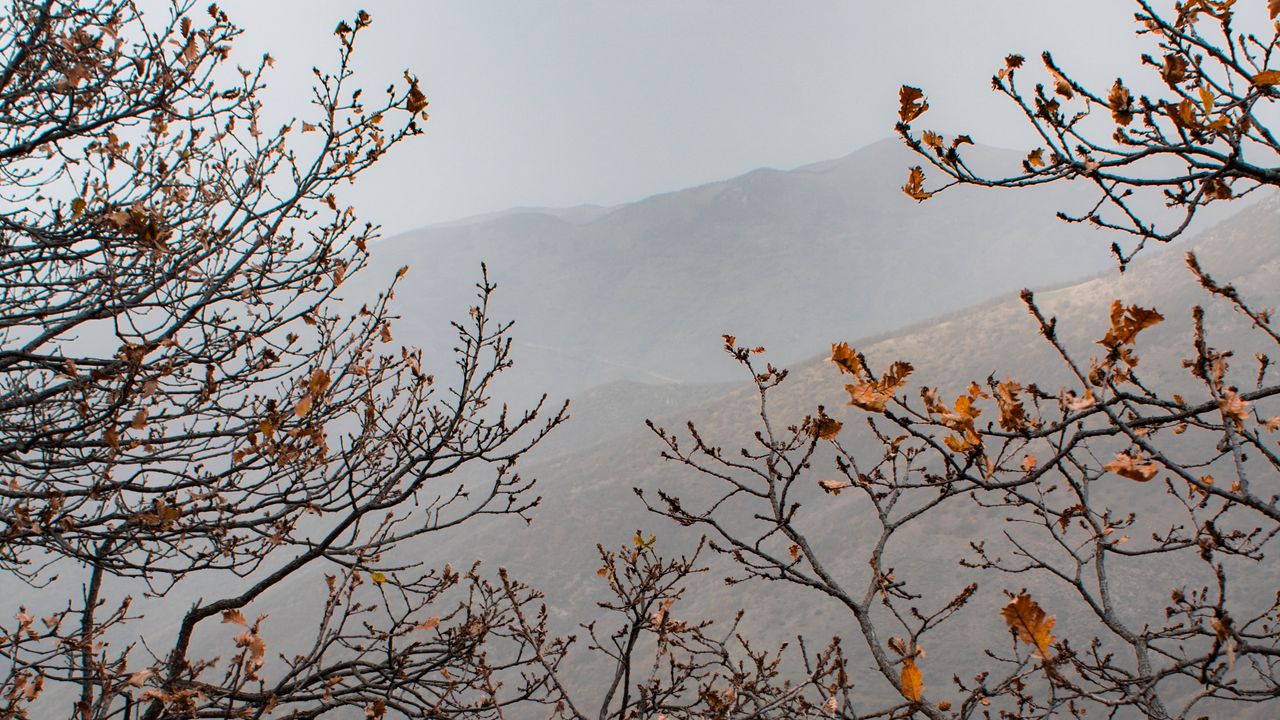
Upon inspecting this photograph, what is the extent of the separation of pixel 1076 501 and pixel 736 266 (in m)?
103

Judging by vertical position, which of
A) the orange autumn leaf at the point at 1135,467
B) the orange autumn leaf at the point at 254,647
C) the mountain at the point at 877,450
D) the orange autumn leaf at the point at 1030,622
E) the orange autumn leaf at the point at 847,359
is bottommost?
the mountain at the point at 877,450

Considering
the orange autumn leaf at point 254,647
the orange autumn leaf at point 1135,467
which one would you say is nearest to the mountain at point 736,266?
the orange autumn leaf at point 254,647

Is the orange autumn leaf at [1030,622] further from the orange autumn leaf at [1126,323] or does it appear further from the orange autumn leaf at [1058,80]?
the orange autumn leaf at [1058,80]

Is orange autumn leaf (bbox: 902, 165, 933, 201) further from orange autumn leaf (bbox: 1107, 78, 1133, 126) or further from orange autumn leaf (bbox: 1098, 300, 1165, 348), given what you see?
orange autumn leaf (bbox: 1098, 300, 1165, 348)

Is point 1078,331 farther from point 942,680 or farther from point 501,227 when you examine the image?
point 501,227

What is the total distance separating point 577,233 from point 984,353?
126 m

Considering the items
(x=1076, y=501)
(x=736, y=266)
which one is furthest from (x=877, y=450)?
(x=736, y=266)

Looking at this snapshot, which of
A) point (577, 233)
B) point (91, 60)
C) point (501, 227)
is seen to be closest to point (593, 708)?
point (91, 60)

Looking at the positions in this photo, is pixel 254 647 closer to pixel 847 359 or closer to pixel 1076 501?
pixel 847 359

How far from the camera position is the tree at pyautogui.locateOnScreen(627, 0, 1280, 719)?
1.96m

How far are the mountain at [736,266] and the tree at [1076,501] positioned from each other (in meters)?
61.8

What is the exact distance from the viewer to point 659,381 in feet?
286

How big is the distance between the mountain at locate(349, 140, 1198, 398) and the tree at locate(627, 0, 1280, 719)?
2434 inches

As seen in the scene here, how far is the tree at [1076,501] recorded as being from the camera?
6.44ft
